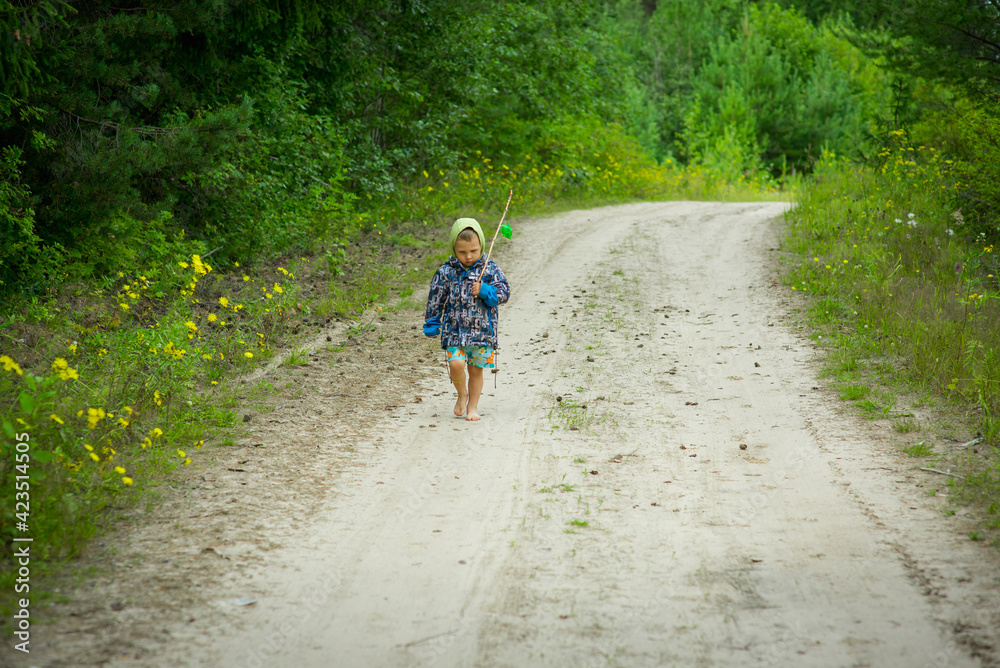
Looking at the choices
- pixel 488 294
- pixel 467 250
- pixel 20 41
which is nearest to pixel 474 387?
pixel 488 294

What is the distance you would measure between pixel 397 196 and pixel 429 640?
12.4m

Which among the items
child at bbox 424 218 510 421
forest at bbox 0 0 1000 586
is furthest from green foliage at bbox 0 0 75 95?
child at bbox 424 218 510 421

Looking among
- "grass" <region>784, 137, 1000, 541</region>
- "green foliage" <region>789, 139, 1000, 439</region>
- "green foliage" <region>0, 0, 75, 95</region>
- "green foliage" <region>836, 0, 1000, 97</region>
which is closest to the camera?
"green foliage" <region>0, 0, 75, 95</region>

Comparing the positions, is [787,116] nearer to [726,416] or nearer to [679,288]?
[679,288]

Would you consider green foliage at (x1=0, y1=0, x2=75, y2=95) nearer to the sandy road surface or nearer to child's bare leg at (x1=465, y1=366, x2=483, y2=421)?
the sandy road surface

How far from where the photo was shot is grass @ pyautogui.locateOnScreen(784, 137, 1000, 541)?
6.16 meters

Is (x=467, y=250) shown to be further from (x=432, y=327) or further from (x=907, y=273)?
(x=907, y=273)

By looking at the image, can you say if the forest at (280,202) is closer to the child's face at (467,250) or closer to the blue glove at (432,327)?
the blue glove at (432,327)

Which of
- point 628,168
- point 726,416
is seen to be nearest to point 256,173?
point 726,416

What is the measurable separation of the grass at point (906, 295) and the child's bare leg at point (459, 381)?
333 cm

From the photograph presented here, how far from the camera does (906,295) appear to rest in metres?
8.80

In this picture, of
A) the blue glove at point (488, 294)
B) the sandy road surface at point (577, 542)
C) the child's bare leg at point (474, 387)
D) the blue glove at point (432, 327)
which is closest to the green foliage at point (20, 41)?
the sandy road surface at point (577, 542)

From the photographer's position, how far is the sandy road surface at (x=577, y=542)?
10.7ft

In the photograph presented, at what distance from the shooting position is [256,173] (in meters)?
9.98
